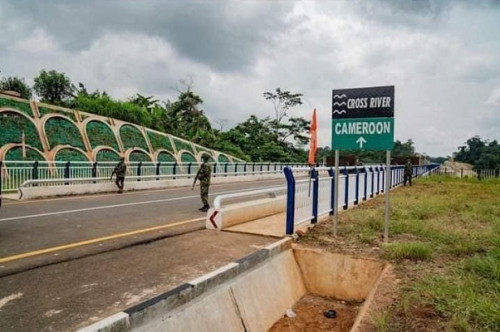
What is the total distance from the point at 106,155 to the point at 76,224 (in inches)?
826

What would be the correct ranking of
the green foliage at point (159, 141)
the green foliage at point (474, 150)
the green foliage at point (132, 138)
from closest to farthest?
the green foliage at point (132, 138), the green foliage at point (159, 141), the green foliage at point (474, 150)

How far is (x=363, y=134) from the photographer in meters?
7.31

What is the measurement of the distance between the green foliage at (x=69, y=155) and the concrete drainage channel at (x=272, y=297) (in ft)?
73.1

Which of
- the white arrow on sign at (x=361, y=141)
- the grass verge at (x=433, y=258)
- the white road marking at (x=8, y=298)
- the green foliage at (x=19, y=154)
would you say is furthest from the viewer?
the green foliage at (x=19, y=154)

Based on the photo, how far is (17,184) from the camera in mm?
14242

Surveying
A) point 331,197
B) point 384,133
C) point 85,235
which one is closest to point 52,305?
point 85,235

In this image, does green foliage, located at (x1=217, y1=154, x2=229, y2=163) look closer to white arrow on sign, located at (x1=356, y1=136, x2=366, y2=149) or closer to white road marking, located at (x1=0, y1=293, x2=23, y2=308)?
white arrow on sign, located at (x1=356, y1=136, x2=366, y2=149)

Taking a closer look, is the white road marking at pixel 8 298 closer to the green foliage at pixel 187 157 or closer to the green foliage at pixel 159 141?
the green foliage at pixel 159 141

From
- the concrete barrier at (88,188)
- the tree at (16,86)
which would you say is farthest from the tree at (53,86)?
the concrete barrier at (88,188)

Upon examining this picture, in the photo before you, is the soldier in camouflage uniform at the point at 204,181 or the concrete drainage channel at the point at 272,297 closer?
the concrete drainage channel at the point at 272,297

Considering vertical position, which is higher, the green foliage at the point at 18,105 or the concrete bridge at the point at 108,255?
the green foliage at the point at 18,105

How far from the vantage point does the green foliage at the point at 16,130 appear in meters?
22.9

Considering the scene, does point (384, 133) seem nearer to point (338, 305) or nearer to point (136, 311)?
point (338, 305)

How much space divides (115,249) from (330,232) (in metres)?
4.00
